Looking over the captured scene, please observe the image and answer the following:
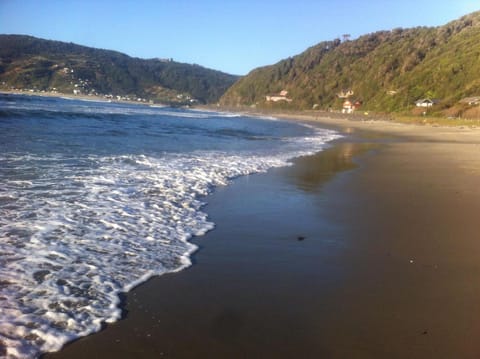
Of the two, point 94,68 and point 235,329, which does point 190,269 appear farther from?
point 94,68

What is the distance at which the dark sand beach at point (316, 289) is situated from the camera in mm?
2912

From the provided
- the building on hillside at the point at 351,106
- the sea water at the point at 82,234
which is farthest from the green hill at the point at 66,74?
the sea water at the point at 82,234

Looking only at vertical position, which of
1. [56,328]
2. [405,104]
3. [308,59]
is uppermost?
[308,59]

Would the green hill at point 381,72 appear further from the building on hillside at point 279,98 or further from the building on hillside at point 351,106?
the building on hillside at point 351,106

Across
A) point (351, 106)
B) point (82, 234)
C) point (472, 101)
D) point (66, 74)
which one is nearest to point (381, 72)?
point (351, 106)

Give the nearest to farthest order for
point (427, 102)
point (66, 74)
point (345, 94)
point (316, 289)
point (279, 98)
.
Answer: point (316, 289), point (427, 102), point (345, 94), point (279, 98), point (66, 74)

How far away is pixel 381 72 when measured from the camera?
90188 millimetres

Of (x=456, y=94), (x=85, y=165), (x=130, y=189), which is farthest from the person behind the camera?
(x=456, y=94)

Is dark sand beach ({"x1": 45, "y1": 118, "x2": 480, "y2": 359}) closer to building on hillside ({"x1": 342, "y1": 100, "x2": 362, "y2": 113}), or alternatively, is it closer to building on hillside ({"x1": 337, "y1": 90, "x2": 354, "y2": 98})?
building on hillside ({"x1": 342, "y1": 100, "x2": 362, "y2": 113})

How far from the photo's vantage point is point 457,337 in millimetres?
3031

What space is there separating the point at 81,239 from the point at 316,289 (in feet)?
9.43

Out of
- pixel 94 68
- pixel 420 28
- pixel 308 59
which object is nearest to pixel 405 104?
A: pixel 420 28

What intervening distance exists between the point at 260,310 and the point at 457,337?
1.49m

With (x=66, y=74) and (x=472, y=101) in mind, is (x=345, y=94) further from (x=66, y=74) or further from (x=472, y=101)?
(x=66, y=74)
